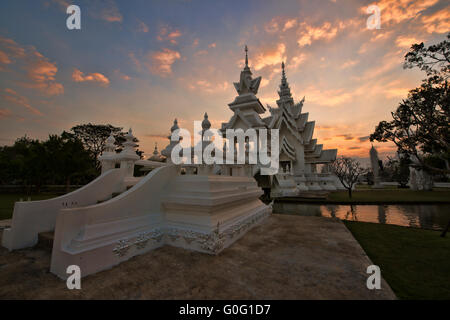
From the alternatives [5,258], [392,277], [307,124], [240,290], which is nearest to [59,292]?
[5,258]

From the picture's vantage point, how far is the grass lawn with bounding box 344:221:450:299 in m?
2.57

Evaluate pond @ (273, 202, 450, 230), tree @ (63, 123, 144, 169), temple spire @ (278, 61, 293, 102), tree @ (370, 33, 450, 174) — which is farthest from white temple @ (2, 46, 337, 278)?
tree @ (63, 123, 144, 169)

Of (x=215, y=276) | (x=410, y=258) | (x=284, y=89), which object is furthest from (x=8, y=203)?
(x=284, y=89)

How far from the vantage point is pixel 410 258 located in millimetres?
3721

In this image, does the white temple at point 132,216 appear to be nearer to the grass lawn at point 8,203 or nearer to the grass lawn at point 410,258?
the grass lawn at point 410,258

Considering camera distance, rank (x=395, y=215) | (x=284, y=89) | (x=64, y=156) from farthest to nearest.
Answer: (x=284, y=89) → (x=64, y=156) → (x=395, y=215)

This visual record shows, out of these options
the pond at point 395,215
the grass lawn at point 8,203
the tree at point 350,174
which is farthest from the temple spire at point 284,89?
the grass lawn at point 8,203

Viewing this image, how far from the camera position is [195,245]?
12.5 feet

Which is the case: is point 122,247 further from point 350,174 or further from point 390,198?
Result: point 390,198

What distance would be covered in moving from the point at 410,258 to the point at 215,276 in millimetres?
4052

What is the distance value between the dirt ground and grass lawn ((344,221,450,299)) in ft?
1.15

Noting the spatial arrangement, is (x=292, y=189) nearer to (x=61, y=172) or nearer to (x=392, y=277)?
(x=392, y=277)

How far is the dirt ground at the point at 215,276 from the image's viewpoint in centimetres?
229

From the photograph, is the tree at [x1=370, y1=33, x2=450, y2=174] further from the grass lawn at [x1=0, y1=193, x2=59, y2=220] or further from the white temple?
the grass lawn at [x1=0, y1=193, x2=59, y2=220]
